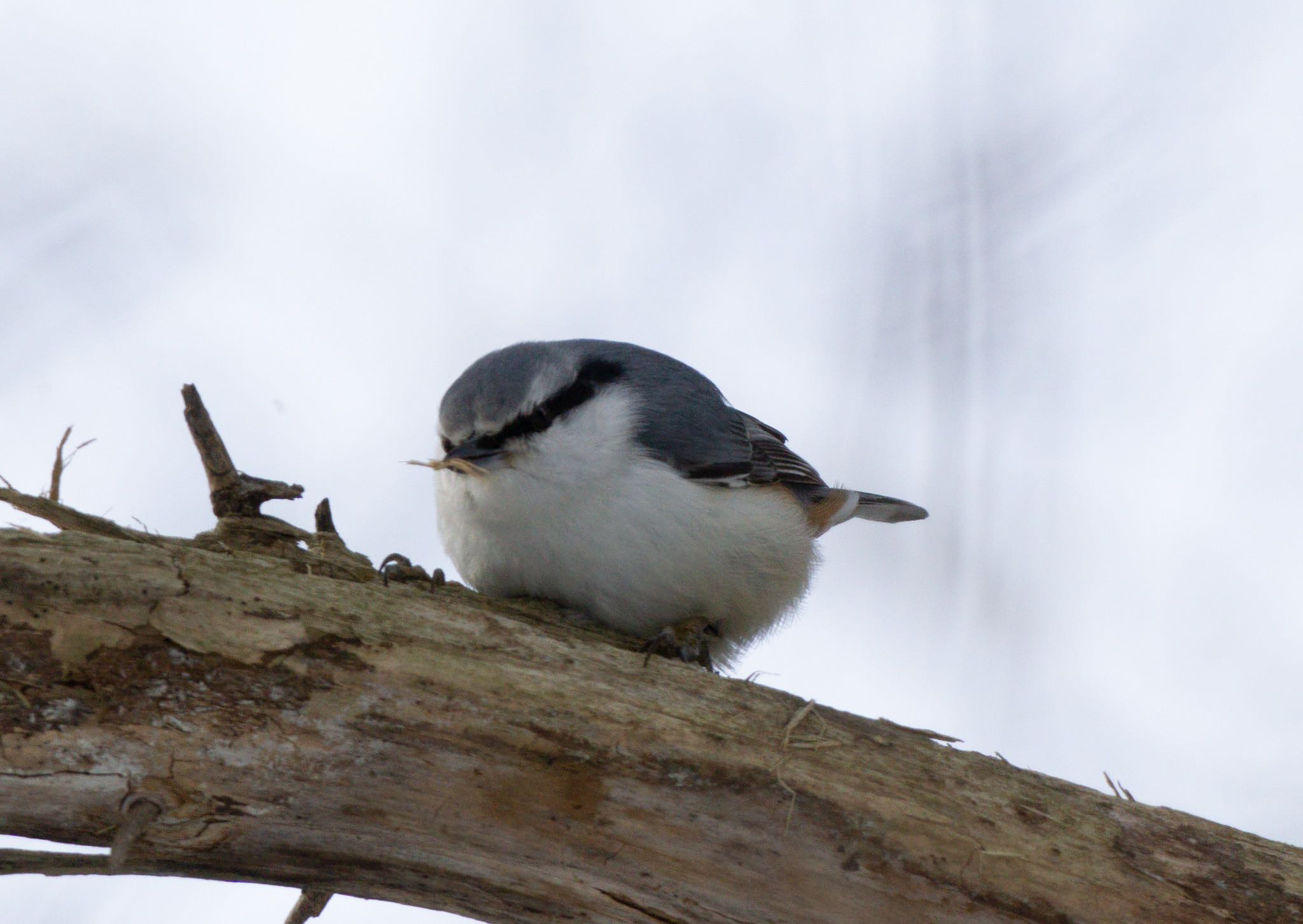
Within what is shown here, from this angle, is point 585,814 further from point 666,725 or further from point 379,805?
point 379,805

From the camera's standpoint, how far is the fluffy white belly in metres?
2.58

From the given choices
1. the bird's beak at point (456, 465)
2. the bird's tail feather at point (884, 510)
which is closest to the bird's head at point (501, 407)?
the bird's beak at point (456, 465)

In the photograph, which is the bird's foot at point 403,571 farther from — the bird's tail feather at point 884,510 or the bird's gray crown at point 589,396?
the bird's tail feather at point 884,510

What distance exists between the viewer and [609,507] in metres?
2.59

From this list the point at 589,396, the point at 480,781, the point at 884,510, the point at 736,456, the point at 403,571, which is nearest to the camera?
the point at 480,781

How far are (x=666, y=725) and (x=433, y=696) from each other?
0.41m

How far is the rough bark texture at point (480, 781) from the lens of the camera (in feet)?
5.59

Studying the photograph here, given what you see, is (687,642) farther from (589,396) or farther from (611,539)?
(589,396)

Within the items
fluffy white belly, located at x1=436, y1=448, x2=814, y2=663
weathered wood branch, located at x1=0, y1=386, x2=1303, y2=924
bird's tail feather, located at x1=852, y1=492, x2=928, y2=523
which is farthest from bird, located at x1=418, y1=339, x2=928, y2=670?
bird's tail feather, located at x1=852, y1=492, x2=928, y2=523

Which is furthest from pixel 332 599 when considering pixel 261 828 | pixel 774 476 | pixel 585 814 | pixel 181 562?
pixel 774 476

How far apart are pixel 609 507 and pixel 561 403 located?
0.31 m

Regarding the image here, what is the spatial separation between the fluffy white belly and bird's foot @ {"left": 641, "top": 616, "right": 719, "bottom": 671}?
0.03m

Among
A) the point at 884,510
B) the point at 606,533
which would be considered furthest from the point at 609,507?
the point at 884,510

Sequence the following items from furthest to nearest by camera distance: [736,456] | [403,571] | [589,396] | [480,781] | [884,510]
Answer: [884,510]
[736,456]
[589,396]
[403,571]
[480,781]
